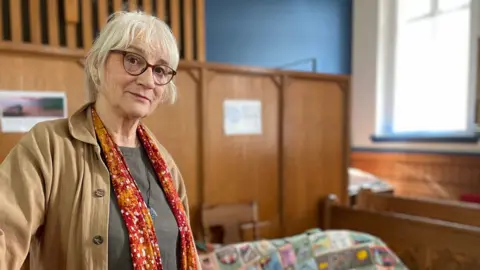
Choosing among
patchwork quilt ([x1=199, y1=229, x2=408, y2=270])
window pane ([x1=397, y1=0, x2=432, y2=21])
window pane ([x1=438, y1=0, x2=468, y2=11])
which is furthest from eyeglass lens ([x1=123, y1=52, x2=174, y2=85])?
window pane ([x1=397, y1=0, x2=432, y2=21])

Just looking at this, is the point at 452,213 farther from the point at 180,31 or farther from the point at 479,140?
the point at 180,31

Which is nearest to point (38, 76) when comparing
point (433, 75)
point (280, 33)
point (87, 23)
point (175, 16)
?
point (87, 23)

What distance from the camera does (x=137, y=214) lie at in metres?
0.87

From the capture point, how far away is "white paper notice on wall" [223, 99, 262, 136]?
2531 mm

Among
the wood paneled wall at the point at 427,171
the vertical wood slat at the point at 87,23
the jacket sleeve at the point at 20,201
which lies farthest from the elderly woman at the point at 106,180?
the wood paneled wall at the point at 427,171

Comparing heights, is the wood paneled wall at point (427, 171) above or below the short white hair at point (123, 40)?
below

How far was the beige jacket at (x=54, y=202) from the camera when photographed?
→ 74cm

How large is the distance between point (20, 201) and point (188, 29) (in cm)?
213

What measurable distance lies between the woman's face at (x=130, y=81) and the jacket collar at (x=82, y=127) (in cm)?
6

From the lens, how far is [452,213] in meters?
2.58

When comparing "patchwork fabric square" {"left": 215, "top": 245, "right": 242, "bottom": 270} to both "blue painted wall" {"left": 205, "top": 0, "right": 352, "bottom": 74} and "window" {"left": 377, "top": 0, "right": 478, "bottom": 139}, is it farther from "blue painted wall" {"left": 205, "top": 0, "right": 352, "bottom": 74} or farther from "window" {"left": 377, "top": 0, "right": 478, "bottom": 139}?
"window" {"left": 377, "top": 0, "right": 478, "bottom": 139}

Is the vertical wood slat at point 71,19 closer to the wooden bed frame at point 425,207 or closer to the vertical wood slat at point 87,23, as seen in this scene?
the vertical wood slat at point 87,23

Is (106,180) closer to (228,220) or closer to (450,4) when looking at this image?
(228,220)

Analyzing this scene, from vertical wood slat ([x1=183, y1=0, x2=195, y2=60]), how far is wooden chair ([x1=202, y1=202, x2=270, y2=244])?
992mm
